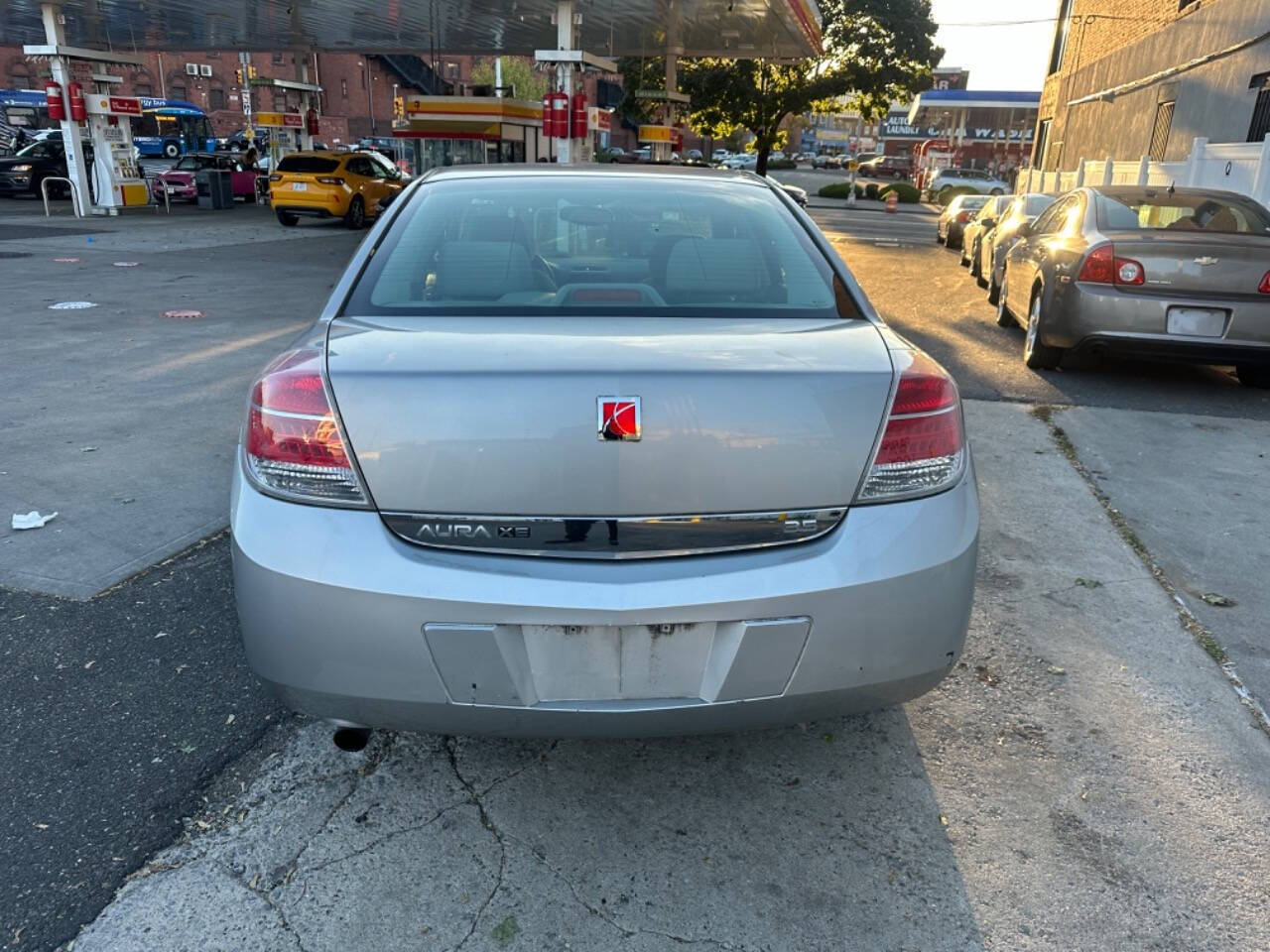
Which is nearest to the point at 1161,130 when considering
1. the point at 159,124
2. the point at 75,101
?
the point at 75,101

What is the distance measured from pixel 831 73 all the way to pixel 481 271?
134ft

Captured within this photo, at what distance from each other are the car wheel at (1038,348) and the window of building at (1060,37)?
2627 cm

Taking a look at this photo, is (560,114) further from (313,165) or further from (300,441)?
(300,441)

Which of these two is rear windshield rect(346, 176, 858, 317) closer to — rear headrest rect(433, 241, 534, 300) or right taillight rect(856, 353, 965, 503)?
rear headrest rect(433, 241, 534, 300)

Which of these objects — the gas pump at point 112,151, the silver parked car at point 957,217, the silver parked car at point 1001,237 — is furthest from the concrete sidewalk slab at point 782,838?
the gas pump at point 112,151

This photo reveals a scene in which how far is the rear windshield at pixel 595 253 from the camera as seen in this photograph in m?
2.72

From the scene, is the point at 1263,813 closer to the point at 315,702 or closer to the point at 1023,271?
the point at 315,702

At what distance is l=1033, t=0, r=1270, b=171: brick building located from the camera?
15211 mm

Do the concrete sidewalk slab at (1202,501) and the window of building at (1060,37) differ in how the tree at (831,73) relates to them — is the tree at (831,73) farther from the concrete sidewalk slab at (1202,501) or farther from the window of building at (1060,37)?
the concrete sidewalk slab at (1202,501)

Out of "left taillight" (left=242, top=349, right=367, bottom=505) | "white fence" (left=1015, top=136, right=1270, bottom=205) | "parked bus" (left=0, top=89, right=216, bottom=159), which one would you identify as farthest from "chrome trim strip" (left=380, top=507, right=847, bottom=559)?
"parked bus" (left=0, top=89, right=216, bottom=159)

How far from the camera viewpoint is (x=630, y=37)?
2612 centimetres

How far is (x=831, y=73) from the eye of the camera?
129 feet

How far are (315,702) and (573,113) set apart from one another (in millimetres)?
17696

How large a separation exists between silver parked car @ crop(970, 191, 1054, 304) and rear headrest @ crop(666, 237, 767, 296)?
8.29m
